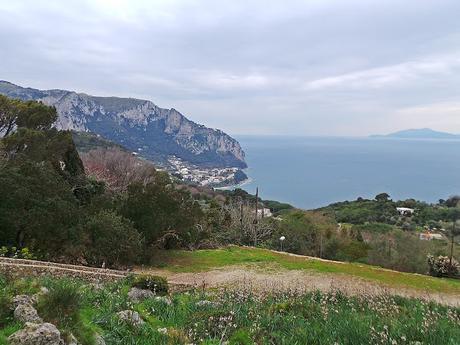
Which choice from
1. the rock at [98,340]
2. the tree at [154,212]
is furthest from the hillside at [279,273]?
the rock at [98,340]

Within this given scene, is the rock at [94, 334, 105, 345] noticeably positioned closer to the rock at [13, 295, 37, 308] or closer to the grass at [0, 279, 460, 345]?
the grass at [0, 279, 460, 345]

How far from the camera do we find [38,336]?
360 cm

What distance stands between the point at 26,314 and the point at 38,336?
829 mm

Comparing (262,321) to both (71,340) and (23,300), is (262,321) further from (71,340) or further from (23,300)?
(23,300)

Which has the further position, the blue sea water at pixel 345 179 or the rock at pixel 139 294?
the blue sea water at pixel 345 179

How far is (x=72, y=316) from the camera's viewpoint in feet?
14.5

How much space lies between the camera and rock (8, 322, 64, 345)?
11.7 feet

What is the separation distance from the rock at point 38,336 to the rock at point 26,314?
0.53m

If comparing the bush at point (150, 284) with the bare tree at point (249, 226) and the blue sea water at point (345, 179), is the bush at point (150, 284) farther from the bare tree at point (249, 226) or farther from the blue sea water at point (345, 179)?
the blue sea water at point (345, 179)

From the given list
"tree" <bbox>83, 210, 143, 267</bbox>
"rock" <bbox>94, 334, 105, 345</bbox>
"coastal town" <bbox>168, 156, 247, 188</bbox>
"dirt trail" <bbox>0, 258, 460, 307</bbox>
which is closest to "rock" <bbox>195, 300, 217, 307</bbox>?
"dirt trail" <bbox>0, 258, 460, 307</bbox>

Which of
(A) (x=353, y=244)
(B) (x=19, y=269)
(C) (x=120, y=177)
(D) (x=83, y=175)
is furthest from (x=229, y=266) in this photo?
(C) (x=120, y=177)

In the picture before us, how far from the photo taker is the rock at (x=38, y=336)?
11.7ft

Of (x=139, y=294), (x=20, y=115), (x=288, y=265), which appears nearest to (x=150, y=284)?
(x=139, y=294)

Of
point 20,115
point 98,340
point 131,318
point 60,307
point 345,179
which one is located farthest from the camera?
point 345,179
